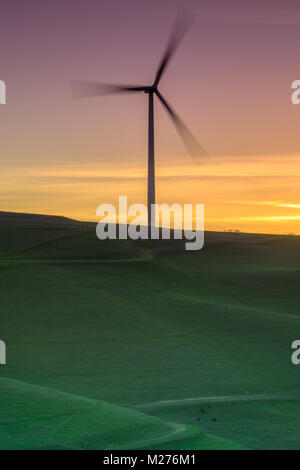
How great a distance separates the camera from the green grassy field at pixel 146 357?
39.9 ft

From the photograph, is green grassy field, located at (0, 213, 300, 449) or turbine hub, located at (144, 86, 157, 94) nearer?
green grassy field, located at (0, 213, 300, 449)

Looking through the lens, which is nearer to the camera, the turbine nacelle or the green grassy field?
the green grassy field

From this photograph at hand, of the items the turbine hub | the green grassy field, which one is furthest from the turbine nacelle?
the green grassy field

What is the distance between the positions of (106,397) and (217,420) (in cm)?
305

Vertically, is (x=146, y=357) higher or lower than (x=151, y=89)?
lower

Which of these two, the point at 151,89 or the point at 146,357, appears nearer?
the point at 146,357

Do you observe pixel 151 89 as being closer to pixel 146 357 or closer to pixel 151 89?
pixel 151 89

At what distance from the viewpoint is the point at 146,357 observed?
21.1 m

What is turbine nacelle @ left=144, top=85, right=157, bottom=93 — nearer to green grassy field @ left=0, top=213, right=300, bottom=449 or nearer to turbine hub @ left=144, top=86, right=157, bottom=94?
turbine hub @ left=144, top=86, right=157, bottom=94

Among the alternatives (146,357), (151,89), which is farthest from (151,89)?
(146,357)

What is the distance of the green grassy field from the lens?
12172mm

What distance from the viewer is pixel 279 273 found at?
47.9m

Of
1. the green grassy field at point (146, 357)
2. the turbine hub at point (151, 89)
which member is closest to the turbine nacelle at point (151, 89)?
the turbine hub at point (151, 89)

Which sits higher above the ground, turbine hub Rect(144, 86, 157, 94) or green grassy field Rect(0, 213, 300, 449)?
turbine hub Rect(144, 86, 157, 94)
